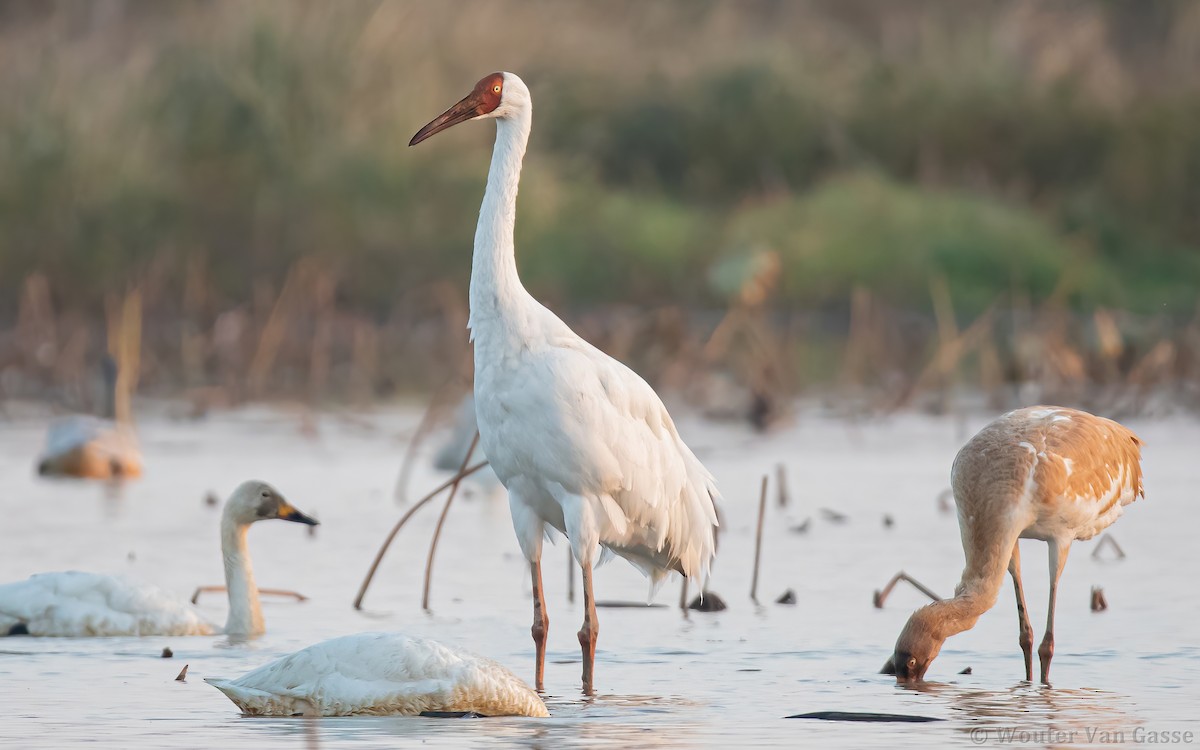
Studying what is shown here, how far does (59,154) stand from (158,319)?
1770mm

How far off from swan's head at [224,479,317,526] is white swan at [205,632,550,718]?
2.16m

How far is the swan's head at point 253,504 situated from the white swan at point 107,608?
→ 330 millimetres

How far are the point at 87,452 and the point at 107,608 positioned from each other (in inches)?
187

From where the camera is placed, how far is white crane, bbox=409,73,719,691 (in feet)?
25.2

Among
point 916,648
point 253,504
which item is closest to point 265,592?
point 253,504

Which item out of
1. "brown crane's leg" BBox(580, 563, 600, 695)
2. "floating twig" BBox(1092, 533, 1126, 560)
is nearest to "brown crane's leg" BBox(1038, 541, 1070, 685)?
"brown crane's leg" BBox(580, 563, 600, 695)

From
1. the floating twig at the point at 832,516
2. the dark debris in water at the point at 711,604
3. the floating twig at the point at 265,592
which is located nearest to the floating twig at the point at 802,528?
the floating twig at the point at 832,516

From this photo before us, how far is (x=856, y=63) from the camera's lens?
2755cm

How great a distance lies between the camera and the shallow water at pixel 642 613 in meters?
6.90

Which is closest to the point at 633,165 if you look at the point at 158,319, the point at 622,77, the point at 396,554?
the point at 622,77

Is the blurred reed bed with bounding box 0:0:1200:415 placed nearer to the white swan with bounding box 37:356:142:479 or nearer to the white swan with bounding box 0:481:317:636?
the white swan with bounding box 37:356:142:479

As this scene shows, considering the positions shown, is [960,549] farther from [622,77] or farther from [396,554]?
[622,77]

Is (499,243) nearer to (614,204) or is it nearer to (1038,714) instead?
(1038,714)

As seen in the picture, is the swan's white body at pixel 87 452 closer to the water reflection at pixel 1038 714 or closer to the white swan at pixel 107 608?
the white swan at pixel 107 608
